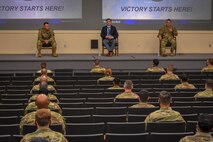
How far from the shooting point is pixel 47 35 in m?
16.0

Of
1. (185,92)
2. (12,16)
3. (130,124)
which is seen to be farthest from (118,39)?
(130,124)

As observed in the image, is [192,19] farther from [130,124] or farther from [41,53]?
[130,124]

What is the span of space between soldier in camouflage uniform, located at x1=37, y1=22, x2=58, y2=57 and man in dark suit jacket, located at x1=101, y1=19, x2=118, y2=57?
1700mm

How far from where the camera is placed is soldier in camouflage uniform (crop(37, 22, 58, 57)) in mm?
15867

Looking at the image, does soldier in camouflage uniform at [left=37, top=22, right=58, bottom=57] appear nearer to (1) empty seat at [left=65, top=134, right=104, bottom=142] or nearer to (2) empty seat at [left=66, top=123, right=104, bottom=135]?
(2) empty seat at [left=66, top=123, right=104, bottom=135]

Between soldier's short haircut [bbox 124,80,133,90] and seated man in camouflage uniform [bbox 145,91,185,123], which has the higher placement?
soldier's short haircut [bbox 124,80,133,90]

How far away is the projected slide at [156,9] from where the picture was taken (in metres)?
17.3

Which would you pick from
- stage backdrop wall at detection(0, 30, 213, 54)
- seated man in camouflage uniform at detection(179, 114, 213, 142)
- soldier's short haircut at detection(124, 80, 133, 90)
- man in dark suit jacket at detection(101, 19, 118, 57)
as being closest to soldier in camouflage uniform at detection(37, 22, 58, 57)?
stage backdrop wall at detection(0, 30, 213, 54)

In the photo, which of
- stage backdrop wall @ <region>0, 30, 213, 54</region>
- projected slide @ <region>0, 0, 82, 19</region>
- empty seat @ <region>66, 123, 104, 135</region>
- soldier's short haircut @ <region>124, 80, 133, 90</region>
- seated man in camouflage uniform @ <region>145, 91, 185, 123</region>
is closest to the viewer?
empty seat @ <region>66, 123, 104, 135</region>

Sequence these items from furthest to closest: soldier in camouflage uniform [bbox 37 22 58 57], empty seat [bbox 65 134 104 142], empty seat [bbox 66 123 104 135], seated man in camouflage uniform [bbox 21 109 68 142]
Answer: soldier in camouflage uniform [bbox 37 22 58 57] → empty seat [bbox 66 123 104 135] → empty seat [bbox 65 134 104 142] → seated man in camouflage uniform [bbox 21 109 68 142]

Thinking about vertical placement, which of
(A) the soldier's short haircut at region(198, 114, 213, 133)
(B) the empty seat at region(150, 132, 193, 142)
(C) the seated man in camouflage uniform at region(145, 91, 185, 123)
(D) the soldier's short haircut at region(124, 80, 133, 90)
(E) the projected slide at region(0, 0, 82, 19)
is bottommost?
(B) the empty seat at region(150, 132, 193, 142)

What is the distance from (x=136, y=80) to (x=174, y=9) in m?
6.83

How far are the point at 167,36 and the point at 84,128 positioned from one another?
35.9 ft

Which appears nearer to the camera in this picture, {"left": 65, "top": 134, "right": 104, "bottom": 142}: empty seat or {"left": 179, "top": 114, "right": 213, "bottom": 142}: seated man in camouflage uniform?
{"left": 179, "top": 114, "right": 213, "bottom": 142}: seated man in camouflage uniform
